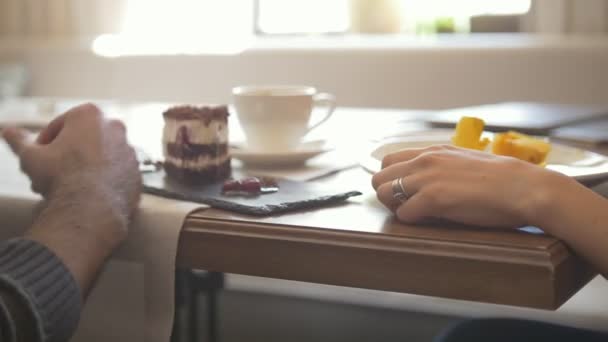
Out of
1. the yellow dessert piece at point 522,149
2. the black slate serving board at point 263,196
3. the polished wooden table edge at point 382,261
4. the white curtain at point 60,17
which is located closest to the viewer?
the polished wooden table edge at point 382,261

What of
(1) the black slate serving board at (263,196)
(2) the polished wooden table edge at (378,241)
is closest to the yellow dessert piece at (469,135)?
(1) the black slate serving board at (263,196)

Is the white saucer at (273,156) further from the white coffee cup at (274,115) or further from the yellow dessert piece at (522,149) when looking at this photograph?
the yellow dessert piece at (522,149)

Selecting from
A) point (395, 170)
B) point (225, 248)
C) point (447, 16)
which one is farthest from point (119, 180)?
point (447, 16)

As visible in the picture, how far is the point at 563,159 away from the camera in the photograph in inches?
34.7

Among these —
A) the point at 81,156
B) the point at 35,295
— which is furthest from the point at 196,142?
the point at 35,295

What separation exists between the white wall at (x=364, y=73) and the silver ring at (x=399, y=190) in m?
1.90

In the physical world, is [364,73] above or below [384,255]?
below

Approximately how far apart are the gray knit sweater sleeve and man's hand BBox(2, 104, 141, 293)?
15mm

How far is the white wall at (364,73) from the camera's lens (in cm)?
245

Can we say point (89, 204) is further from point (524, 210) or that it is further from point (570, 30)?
point (570, 30)

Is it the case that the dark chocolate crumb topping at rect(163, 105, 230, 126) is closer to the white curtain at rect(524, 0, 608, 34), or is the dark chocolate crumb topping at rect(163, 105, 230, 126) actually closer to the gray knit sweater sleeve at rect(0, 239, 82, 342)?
the gray knit sweater sleeve at rect(0, 239, 82, 342)

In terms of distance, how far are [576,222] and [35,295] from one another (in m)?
0.43

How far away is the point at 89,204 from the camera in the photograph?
73 centimetres

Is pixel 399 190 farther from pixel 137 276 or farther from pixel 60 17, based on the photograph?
pixel 60 17
